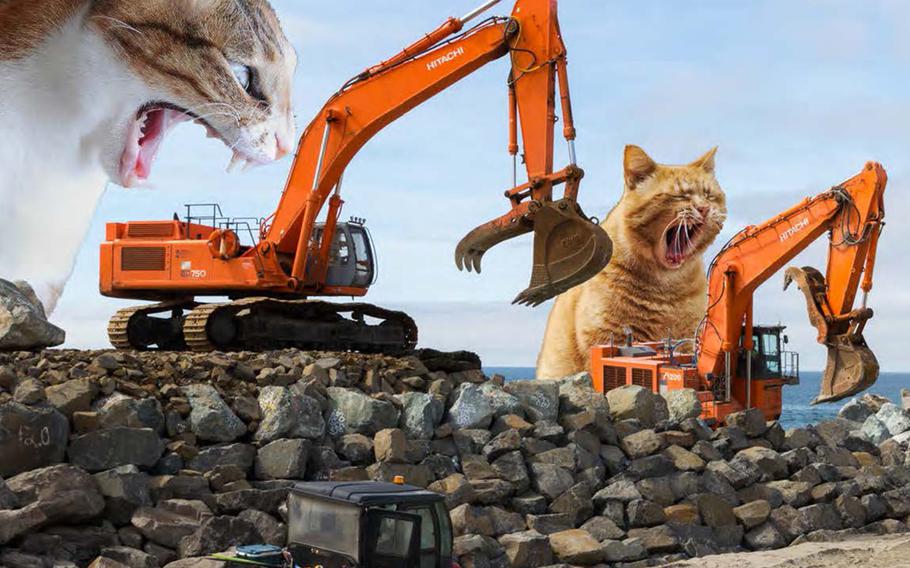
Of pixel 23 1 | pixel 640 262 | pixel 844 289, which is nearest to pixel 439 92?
pixel 640 262

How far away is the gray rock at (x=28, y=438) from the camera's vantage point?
7.82 meters

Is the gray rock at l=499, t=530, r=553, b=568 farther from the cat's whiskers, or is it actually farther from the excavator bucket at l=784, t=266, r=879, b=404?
the excavator bucket at l=784, t=266, r=879, b=404

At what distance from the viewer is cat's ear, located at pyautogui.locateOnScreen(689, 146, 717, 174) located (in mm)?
13711

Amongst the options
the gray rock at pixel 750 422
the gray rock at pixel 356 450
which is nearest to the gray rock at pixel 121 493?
the gray rock at pixel 356 450

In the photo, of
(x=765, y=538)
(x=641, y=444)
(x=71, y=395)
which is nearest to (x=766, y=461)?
(x=765, y=538)

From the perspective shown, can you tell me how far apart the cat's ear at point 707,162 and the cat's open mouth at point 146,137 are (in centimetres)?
785

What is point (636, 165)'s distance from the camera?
13.7 meters

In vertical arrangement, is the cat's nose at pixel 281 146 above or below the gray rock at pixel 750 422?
above

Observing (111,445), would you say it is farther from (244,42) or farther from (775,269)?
(775,269)

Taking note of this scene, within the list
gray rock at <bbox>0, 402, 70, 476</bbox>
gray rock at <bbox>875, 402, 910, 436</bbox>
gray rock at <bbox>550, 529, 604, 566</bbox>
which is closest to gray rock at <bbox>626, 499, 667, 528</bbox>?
gray rock at <bbox>550, 529, 604, 566</bbox>

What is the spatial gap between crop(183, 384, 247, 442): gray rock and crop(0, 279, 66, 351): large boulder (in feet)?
6.12

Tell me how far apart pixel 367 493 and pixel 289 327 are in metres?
6.39

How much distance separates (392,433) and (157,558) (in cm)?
234

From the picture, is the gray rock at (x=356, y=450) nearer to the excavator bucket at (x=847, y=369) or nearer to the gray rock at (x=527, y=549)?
the gray rock at (x=527, y=549)
